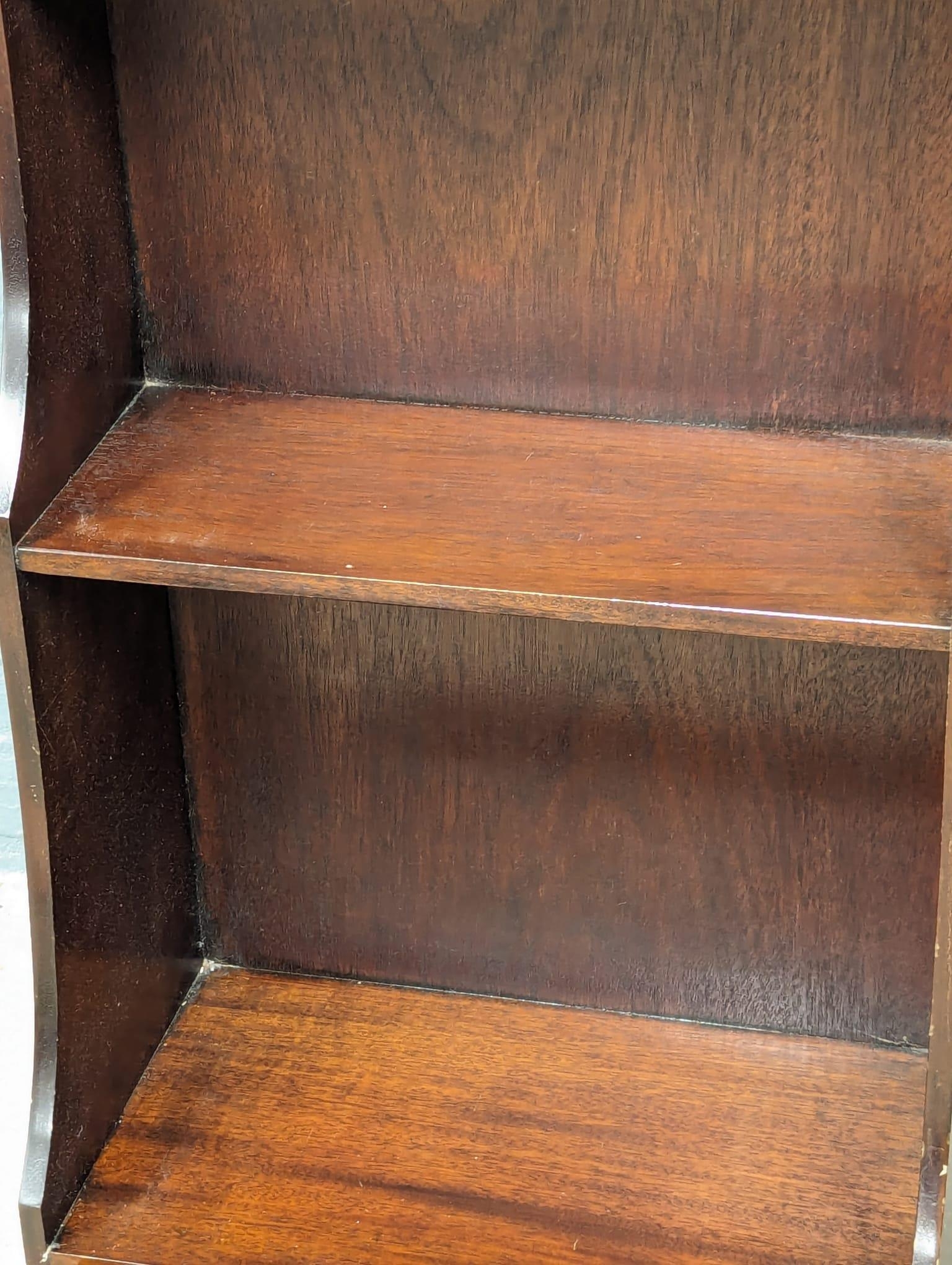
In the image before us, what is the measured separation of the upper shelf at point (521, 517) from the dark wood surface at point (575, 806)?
0.61 ft

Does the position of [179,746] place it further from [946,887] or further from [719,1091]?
[946,887]

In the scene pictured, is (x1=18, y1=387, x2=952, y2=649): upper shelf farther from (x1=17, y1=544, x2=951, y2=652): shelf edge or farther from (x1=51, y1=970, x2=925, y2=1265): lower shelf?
(x1=51, y1=970, x2=925, y2=1265): lower shelf

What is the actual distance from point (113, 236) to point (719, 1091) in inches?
36.7

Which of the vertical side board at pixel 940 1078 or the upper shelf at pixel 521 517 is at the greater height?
the upper shelf at pixel 521 517

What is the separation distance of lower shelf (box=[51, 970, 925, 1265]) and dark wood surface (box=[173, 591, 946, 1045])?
0.05 meters

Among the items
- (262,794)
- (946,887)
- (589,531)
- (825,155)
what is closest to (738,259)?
(825,155)

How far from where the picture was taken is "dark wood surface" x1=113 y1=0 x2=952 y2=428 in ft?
3.74

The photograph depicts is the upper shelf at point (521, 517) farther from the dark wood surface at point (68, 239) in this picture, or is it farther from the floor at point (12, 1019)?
the floor at point (12, 1019)

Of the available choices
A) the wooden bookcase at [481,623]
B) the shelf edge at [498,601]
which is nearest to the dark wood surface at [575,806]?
the wooden bookcase at [481,623]

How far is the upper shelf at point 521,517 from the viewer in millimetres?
1029

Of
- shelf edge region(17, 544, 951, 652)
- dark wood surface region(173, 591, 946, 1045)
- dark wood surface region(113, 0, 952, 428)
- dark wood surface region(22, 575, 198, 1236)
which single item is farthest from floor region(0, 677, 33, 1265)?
dark wood surface region(113, 0, 952, 428)

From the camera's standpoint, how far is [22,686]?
3.82ft

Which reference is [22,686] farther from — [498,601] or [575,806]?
[575,806]

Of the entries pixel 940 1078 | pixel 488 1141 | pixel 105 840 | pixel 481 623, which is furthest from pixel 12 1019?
pixel 940 1078
